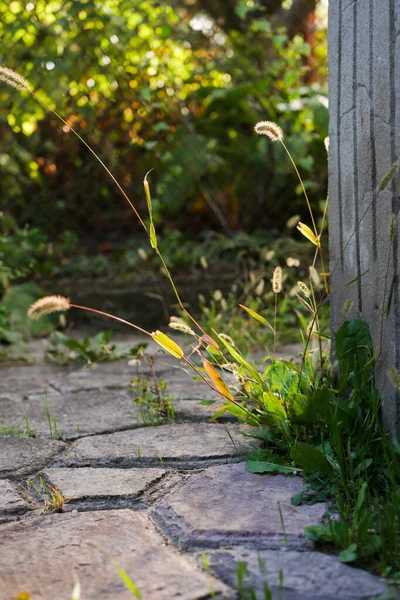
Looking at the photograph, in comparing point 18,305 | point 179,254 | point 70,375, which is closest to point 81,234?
point 179,254

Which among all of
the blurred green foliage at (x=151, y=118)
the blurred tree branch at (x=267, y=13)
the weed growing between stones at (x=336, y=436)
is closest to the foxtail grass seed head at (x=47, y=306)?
the weed growing between stones at (x=336, y=436)

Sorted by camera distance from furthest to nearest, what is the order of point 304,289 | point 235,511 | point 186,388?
point 186,388
point 304,289
point 235,511

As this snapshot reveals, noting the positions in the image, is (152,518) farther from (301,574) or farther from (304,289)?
(304,289)

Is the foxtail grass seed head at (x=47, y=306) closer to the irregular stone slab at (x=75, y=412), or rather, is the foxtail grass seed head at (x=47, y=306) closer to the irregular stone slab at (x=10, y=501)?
the irregular stone slab at (x=75, y=412)

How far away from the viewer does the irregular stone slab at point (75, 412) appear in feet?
6.66

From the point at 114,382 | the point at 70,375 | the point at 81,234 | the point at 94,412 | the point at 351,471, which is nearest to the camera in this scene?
the point at 351,471

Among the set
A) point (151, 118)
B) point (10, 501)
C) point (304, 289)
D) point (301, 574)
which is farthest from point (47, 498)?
point (151, 118)

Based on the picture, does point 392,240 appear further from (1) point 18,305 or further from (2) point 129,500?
(1) point 18,305

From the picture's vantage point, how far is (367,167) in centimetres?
161

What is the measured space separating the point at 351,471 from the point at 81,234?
3435 millimetres

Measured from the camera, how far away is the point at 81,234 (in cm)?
461

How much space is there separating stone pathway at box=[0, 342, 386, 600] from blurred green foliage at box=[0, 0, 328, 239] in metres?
2.41

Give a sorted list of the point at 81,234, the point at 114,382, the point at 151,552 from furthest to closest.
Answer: the point at 81,234 < the point at 114,382 < the point at 151,552

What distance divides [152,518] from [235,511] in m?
0.16
